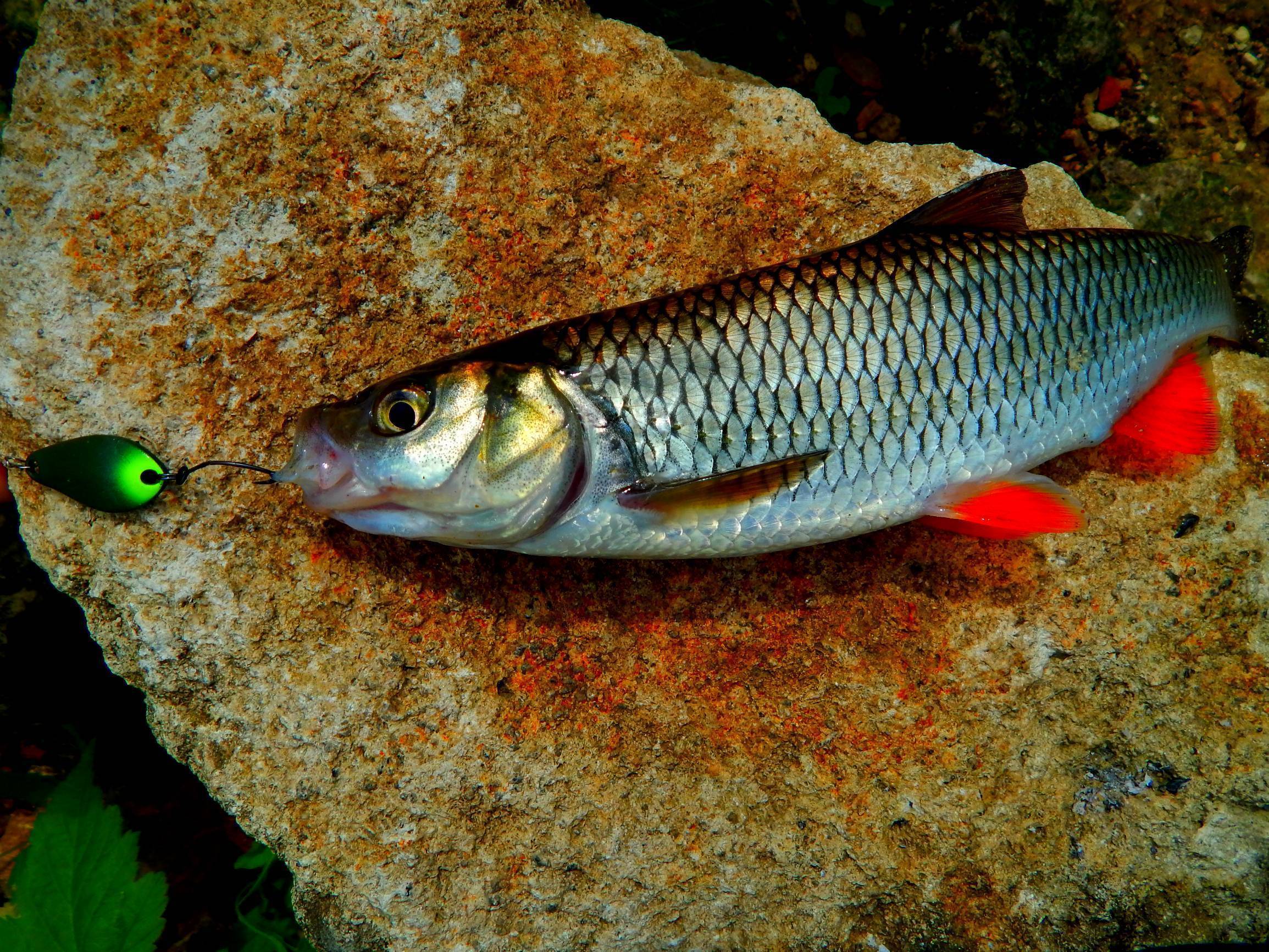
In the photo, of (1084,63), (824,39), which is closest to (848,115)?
(824,39)

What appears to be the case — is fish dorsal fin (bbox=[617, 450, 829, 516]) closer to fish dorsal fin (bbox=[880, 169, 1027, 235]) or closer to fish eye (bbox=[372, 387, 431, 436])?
fish eye (bbox=[372, 387, 431, 436])

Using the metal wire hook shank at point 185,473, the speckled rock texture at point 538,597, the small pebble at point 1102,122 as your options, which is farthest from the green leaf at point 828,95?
the metal wire hook shank at point 185,473

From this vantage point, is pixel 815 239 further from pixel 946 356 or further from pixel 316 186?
pixel 316 186

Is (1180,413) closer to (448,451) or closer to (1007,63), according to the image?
(1007,63)

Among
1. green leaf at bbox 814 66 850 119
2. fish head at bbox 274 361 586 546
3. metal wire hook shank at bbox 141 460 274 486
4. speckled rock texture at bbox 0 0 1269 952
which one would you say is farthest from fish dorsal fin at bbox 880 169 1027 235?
metal wire hook shank at bbox 141 460 274 486

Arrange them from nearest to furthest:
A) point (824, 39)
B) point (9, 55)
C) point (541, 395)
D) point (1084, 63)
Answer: point (541, 395) → point (9, 55) → point (1084, 63) → point (824, 39)

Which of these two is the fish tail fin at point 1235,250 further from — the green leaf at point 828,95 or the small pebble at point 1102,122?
the green leaf at point 828,95
